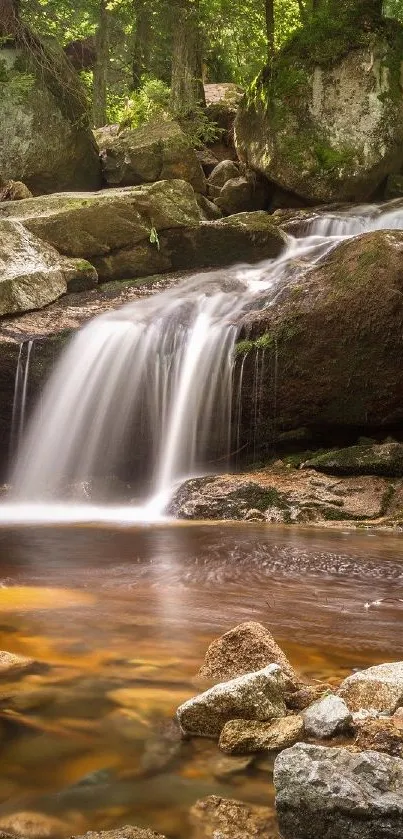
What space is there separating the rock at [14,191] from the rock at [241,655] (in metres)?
13.5

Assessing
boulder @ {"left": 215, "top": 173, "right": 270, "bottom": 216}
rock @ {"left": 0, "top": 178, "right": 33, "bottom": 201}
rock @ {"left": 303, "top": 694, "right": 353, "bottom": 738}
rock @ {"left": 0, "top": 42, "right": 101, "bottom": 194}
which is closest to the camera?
rock @ {"left": 303, "top": 694, "right": 353, "bottom": 738}

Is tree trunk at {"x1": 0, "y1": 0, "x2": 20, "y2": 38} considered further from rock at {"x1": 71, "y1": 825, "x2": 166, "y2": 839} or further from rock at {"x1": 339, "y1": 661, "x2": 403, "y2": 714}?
rock at {"x1": 71, "y1": 825, "x2": 166, "y2": 839}

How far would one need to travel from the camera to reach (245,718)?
2295 mm

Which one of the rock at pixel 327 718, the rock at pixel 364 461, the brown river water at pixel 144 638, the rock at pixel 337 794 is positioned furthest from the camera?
the rock at pixel 364 461

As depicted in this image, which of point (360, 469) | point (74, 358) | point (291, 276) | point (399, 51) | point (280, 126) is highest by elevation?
point (399, 51)

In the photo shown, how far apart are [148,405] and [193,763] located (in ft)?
25.8

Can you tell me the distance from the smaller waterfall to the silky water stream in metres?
0.27

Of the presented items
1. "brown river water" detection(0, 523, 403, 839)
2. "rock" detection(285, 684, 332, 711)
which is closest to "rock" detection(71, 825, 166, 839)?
"brown river water" detection(0, 523, 403, 839)

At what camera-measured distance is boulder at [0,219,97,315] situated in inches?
440

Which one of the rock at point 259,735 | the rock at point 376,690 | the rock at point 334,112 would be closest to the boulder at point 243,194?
the rock at point 334,112

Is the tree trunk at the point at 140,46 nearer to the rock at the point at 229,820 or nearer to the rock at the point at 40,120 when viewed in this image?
the rock at the point at 40,120

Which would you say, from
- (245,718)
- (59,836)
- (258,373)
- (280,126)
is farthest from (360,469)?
(280,126)

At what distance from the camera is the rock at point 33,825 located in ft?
5.67

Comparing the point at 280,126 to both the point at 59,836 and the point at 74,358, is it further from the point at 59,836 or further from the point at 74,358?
the point at 59,836
